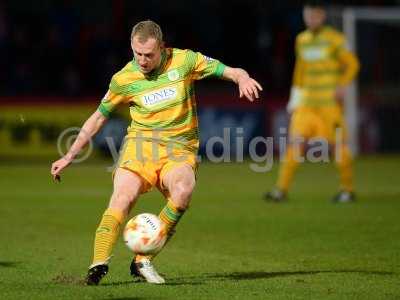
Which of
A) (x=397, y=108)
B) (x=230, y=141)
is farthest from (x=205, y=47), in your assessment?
(x=397, y=108)

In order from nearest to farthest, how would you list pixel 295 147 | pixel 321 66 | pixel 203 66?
1. pixel 203 66
2. pixel 295 147
3. pixel 321 66

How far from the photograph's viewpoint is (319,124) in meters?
15.0

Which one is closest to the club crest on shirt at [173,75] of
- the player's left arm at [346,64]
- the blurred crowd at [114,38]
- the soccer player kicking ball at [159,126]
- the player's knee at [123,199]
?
the soccer player kicking ball at [159,126]

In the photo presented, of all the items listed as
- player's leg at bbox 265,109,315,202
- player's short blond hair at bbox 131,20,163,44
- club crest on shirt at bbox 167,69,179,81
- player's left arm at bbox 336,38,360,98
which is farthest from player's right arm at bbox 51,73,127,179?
player's left arm at bbox 336,38,360,98

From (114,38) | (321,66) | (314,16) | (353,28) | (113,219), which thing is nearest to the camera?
(113,219)

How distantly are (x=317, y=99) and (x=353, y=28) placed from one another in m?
8.42

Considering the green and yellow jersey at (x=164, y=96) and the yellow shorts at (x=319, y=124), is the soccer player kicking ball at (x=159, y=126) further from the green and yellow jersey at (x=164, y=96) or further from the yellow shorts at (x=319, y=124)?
the yellow shorts at (x=319, y=124)

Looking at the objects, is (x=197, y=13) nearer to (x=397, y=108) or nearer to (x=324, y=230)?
(x=397, y=108)

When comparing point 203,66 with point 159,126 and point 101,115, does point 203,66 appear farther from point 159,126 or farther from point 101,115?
point 101,115

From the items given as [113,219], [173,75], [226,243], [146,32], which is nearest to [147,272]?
[113,219]

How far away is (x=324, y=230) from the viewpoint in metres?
11.9

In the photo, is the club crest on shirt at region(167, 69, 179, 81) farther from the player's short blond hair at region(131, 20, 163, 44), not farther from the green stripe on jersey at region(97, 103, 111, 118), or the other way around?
the green stripe on jersey at region(97, 103, 111, 118)

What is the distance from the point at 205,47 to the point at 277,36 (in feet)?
6.39

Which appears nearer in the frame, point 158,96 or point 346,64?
point 158,96
